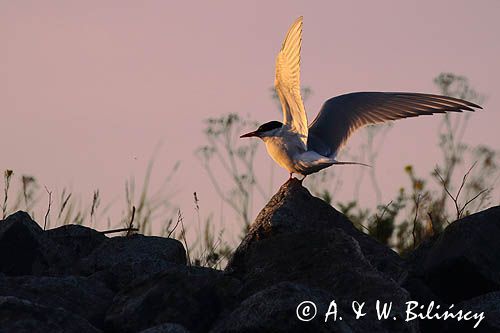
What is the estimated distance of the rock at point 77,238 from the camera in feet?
22.7

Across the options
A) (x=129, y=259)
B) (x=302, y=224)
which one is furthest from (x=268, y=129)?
(x=129, y=259)

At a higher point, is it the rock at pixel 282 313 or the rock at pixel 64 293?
the rock at pixel 64 293

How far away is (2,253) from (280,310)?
204cm

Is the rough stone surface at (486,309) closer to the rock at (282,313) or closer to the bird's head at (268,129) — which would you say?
the rock at (282,313)

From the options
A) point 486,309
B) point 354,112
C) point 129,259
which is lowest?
point 486,309

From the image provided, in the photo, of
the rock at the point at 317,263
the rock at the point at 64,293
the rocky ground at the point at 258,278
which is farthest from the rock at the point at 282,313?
the rock at the point at 64,293

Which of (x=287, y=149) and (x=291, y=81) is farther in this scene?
(x=287, y=149)

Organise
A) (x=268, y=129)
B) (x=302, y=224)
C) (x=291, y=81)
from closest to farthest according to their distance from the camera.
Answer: (x=302, y=224), (x=291, y=81), (x=268, y=129)

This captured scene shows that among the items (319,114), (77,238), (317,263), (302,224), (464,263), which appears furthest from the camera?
(319,114)

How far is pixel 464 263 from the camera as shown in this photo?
6.16 meters

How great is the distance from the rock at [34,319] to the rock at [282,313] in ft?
2.08

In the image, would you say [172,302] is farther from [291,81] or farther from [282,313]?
[291,81]

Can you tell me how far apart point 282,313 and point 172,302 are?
712 millimetres

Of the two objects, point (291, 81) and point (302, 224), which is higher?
point (291, 81)
